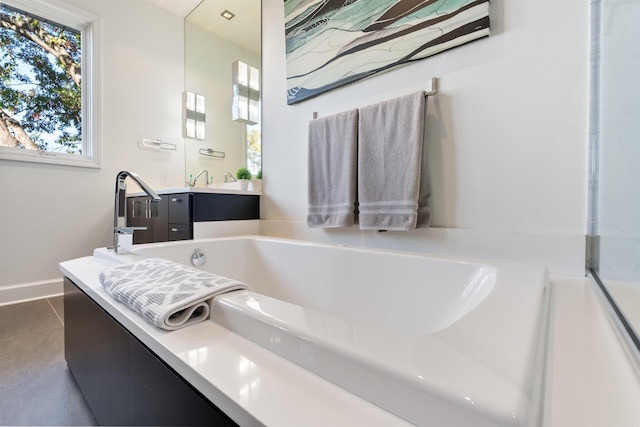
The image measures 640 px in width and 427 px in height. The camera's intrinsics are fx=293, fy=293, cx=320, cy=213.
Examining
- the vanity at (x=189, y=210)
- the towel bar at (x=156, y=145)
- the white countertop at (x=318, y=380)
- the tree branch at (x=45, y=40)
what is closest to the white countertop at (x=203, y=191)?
the vanity at (x=189, y=210)

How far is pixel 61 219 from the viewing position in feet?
7.44

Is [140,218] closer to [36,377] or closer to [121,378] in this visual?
[36,377]

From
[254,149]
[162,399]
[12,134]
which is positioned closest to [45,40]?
[12,134]

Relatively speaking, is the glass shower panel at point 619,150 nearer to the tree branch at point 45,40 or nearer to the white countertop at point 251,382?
the white countertop at point 251,382

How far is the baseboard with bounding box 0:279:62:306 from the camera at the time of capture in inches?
79.7

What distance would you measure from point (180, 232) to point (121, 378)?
48.8 inches

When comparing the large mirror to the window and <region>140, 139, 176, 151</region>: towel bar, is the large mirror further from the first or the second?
the window

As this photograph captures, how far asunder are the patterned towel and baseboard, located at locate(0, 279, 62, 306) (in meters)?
1.92

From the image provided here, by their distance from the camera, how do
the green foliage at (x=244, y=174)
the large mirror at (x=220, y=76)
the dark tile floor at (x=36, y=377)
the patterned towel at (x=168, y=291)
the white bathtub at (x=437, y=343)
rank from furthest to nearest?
the large mirror at (x=220, y=76), the green foliage at (x=244, y=174), the dark tile floor at (x=36, y=377), the patterned towel at (x=168, y=291), the white bathtub at (x=437, y=343)

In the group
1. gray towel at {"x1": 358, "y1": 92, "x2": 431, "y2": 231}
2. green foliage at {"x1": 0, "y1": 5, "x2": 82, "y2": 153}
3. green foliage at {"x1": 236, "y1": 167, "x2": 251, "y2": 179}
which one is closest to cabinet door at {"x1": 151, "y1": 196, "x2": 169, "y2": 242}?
green foliage at {"x1": 236, "y1": 167, "x2": 251, "y2": 179}

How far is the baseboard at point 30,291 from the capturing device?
2.03 meters

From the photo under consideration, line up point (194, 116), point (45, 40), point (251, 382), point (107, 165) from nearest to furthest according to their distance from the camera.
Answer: point (251, 382) < point (45, 40) < point (107, 165) < point (194, 116)

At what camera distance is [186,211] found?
1813mm

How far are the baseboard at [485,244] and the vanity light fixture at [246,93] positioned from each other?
1.22m
